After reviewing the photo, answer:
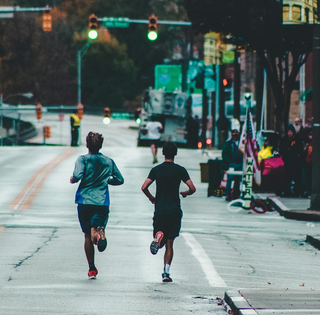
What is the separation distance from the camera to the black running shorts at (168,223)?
9.80 meters

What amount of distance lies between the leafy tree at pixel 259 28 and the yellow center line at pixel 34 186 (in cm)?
722

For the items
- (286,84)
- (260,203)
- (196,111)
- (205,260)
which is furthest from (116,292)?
(196,111)

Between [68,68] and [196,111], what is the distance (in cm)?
3168

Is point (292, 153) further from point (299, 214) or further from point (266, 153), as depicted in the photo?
point (299, 214)

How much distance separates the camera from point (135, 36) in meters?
104

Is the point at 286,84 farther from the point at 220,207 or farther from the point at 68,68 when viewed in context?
the point at 68,68

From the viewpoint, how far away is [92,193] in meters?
9.77

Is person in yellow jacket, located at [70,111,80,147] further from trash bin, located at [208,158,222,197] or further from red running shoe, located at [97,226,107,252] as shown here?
red running shoe, located at [97,226,107,252]

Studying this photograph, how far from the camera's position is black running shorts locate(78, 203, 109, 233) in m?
9.75

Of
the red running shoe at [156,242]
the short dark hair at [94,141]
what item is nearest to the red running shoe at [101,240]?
the red running shoe at [156,242]

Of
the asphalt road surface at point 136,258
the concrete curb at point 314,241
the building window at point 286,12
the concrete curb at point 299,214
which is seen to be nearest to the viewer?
the asphalt road surface at point 136,258

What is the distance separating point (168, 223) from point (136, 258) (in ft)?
6.57

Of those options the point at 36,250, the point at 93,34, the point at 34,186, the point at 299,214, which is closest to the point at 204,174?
the point at 34,186

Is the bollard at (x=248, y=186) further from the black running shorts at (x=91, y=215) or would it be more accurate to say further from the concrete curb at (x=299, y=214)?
the black running shorts at (x=91, y=215)
